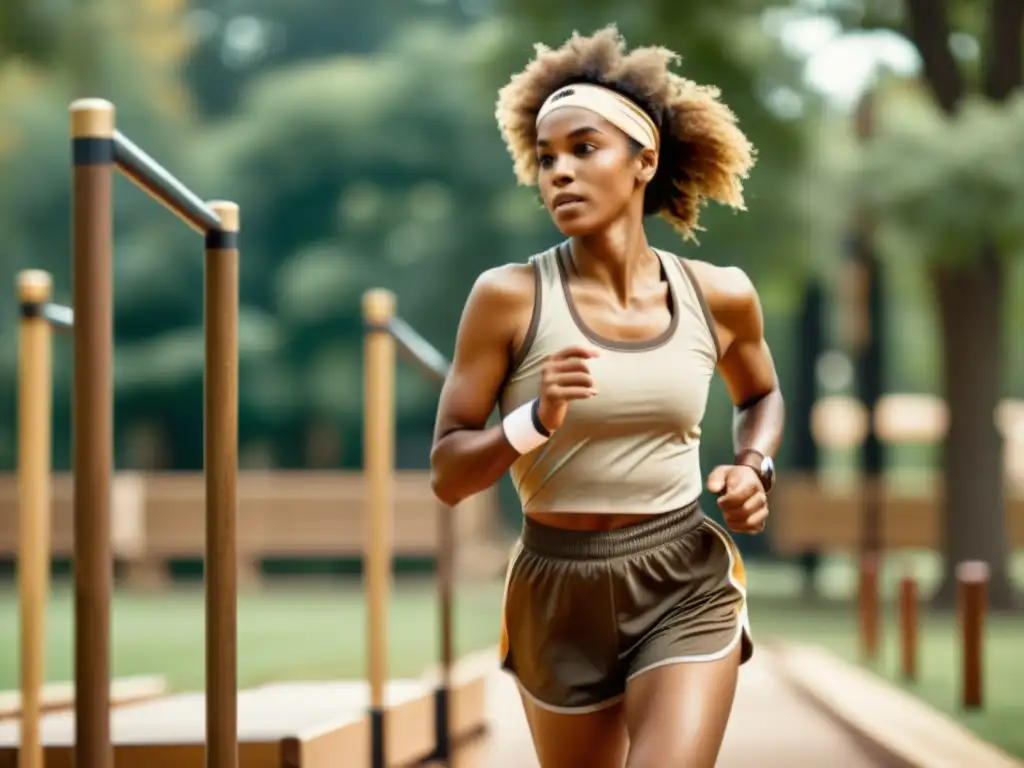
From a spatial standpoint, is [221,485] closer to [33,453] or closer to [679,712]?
[679,712]

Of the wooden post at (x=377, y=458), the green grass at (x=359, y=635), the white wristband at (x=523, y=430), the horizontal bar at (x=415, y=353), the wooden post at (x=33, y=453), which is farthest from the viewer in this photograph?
the green grass at (x=359, y=635)

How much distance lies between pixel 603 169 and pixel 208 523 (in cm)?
106

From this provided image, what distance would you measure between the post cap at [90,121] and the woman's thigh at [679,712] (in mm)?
1448

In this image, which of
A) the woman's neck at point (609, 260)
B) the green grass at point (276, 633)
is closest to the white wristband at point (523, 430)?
the woman's neck at point (609, 260)

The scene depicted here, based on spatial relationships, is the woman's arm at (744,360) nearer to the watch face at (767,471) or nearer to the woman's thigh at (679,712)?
the watch face at (767,471)

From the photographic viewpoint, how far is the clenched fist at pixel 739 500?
12.2 feet

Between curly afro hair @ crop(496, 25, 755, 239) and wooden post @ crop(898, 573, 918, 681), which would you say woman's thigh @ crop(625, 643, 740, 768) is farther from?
wooden post @ crop(898, 573, 918, 681)

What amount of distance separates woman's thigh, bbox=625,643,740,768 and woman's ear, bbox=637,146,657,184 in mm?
977

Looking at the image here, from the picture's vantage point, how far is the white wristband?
12.0 ft

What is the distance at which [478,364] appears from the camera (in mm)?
3863

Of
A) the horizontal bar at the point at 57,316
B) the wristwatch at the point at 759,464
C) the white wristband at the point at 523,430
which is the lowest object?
the wristwatch at the point at 759,464

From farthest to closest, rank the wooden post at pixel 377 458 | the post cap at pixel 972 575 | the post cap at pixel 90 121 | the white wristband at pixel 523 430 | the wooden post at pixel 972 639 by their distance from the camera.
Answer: the post cap at pixel 972 575 < the wooden post at pixel 972 639 < the wooden post at pixel 377 458 < the white wristband at pixel 523 430 < the post cap at pixel 90 121

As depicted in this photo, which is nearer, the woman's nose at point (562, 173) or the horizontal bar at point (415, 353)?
the woman's nose at point (562, 173)

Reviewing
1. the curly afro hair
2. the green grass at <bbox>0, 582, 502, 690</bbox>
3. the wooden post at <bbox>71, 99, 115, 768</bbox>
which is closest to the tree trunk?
the green grass at <bbox>0, 582, 502, 690</bbox>
